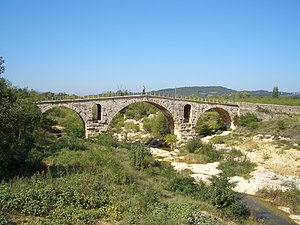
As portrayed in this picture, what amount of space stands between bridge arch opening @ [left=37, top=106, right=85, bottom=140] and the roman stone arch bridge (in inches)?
34.4

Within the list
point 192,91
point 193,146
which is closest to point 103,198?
point 193,146

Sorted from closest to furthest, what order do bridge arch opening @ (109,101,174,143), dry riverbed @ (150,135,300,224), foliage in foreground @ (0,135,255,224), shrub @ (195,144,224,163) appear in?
foliage in foreground @ (0,135,255,224) → dry riverbed @ (150,135,300,224) → shrub @ (195,144,224,163) → bridge arch opening @ (109,101,174,143)

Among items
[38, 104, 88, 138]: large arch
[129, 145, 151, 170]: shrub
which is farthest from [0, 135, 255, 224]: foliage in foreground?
[38, 104, 88, 138]: large arch

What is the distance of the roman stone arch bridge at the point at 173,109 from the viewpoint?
108 feet

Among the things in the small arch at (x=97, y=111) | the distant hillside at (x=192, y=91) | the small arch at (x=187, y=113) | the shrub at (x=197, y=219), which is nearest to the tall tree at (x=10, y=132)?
the shrub at (x=197, y=219)

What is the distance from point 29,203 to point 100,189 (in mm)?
3041

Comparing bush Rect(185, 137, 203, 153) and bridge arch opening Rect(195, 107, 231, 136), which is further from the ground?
bridge arch opening Rect(195, 107, 231, 136)

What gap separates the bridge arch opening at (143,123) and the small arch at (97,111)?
9.57 ft

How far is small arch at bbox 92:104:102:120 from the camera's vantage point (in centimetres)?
3427

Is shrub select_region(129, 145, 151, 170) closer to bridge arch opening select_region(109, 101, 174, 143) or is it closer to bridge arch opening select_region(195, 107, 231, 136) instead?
bridge arch opening select_region(109, 101, 174, 143)

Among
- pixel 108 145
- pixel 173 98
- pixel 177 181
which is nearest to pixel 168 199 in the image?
pixel 177 181

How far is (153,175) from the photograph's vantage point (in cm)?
1736

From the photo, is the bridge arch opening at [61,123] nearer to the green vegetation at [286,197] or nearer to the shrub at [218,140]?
the shrub at [218,140]

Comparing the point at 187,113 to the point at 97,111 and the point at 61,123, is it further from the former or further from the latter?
the point at 61,123
